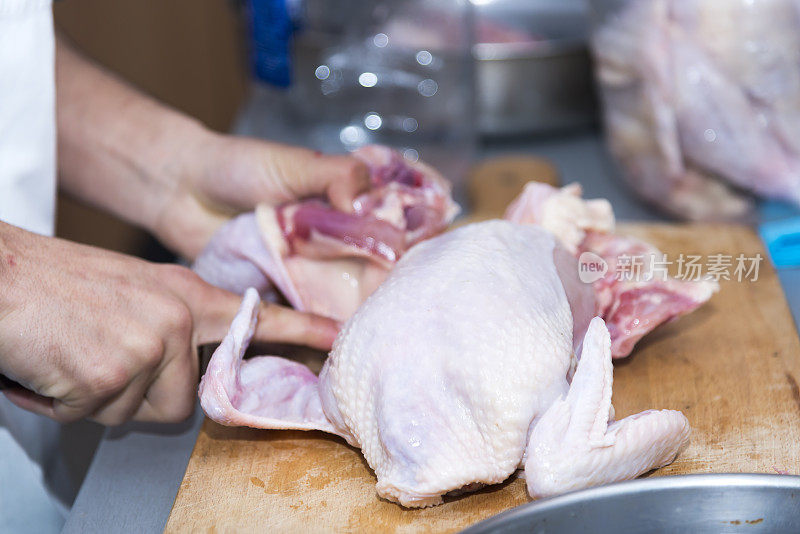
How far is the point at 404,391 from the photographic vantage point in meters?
0.93

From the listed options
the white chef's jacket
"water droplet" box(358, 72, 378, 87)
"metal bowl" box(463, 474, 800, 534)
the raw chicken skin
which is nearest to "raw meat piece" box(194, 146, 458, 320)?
the raw chicken skin

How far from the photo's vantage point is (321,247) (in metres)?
1.19

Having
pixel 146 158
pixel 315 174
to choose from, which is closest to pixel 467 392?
pixel 315 174

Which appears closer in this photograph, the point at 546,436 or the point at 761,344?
the point at 546,436

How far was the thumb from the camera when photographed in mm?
1082

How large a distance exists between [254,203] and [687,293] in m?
0.62

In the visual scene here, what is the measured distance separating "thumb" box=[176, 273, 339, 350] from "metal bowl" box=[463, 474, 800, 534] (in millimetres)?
372

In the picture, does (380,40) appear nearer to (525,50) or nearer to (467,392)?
(525,50)

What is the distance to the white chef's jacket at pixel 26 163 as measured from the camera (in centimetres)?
119

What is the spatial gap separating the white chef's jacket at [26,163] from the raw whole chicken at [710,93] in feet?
2.88

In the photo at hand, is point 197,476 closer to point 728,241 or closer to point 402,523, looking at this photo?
point 402,523

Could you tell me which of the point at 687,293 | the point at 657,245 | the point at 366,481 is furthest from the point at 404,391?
the point at 657,245

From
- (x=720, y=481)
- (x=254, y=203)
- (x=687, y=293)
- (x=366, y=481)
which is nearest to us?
(x=720, y=481)

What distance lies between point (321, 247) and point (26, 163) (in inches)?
17.2
